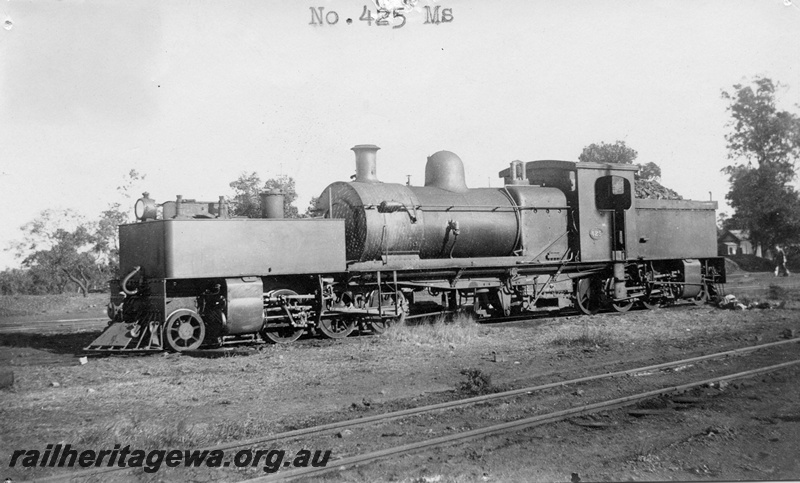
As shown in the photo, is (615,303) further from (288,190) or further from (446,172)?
(288,190)

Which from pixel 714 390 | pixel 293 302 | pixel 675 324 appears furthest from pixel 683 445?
pixel 675 324

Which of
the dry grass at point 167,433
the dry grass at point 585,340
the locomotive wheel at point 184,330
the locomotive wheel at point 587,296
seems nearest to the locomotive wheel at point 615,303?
the locomotive wheel at point 587,296

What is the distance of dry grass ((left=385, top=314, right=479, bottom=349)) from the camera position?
Result: 11031 millimetres

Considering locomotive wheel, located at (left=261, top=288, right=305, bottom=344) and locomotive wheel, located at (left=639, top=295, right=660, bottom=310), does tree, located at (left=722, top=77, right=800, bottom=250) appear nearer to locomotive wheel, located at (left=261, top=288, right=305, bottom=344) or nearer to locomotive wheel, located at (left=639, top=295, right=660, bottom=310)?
locomotive wheel, located at (left=639, top=295, right=660, bottom=310)

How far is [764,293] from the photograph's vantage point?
19.7 metres

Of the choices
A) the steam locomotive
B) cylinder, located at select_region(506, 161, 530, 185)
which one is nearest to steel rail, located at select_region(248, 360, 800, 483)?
the steam locomotive

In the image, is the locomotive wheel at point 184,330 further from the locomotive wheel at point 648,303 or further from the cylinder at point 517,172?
the locomotive wheel at point 648,303

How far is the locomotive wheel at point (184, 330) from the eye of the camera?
10023mm

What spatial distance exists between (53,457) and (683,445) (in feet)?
16.5

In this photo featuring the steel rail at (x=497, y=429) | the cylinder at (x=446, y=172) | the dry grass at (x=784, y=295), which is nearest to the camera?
the steel rail at (x=497, y=429)

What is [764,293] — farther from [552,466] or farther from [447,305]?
[552,466]

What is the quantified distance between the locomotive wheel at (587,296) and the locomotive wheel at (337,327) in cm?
567

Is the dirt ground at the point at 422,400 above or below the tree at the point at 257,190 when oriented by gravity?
below

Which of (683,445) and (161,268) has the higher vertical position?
(161,268)
